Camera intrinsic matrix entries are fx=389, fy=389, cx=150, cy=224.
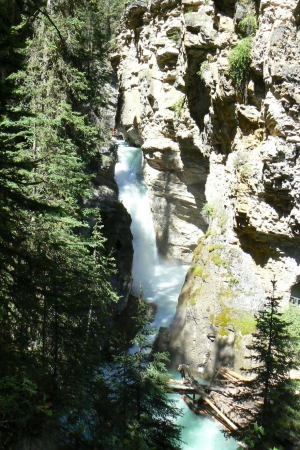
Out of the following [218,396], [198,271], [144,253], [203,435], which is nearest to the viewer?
[203,435]

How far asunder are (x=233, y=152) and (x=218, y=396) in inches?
376

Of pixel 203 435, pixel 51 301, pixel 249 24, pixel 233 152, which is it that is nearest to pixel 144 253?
pixel 233 152

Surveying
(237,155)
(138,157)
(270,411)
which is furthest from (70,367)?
(138,157)

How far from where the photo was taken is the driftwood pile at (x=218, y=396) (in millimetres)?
11500

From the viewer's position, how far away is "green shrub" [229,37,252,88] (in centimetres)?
1443

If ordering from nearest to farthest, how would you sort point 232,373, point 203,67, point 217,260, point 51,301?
point 51,301
point 232,373
point 217,260
point 203,67

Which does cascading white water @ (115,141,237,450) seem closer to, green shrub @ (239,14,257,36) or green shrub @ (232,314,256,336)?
green shrub @ (232,314,256,336)

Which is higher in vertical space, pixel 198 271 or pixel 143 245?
pixel 198 271

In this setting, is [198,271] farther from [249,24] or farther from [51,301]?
[51,301]

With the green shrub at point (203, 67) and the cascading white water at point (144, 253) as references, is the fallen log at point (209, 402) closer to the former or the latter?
the cascading white water at point (144, 253)

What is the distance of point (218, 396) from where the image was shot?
12.4 m

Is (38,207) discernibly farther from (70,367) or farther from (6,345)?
(70,367)

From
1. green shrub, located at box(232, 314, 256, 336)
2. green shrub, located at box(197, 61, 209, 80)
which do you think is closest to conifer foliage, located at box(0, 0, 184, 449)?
green shrub, located at box(232, 314, 256, 336)

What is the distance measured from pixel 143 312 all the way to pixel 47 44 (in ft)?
31.9
